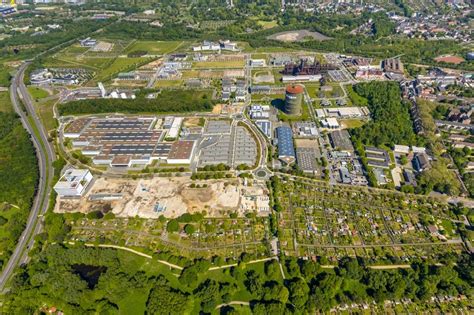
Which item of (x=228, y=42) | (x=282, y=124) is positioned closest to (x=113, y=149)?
(x=282, y=124)

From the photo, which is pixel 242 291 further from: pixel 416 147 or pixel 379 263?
pixel 416 147

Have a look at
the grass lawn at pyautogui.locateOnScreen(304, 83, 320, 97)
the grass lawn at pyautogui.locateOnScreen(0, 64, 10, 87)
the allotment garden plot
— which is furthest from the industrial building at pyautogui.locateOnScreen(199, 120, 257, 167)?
the grass lawn at pyautogui.locateOnScreen(0, 64, 10, 87)

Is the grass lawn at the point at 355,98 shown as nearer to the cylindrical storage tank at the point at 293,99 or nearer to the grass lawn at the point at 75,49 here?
the cylindrical storage tank at the point at 293,99

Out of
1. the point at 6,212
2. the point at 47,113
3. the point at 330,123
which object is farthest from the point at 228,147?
the point at 47,113

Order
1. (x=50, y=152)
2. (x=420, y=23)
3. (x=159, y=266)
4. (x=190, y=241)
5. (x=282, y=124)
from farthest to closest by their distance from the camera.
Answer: (x=420, y=23) < (x=282, y=124) < (x=50, y=152) < (x=190, y=241) < (x=159, y=266)

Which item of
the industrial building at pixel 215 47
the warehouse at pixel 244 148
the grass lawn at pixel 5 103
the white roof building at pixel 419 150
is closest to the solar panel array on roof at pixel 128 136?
the warehouse at pixel 244 148

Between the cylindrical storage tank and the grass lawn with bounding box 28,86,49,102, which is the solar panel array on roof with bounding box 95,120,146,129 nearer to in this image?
the grass lawn with bounding box 28,86,49,102
